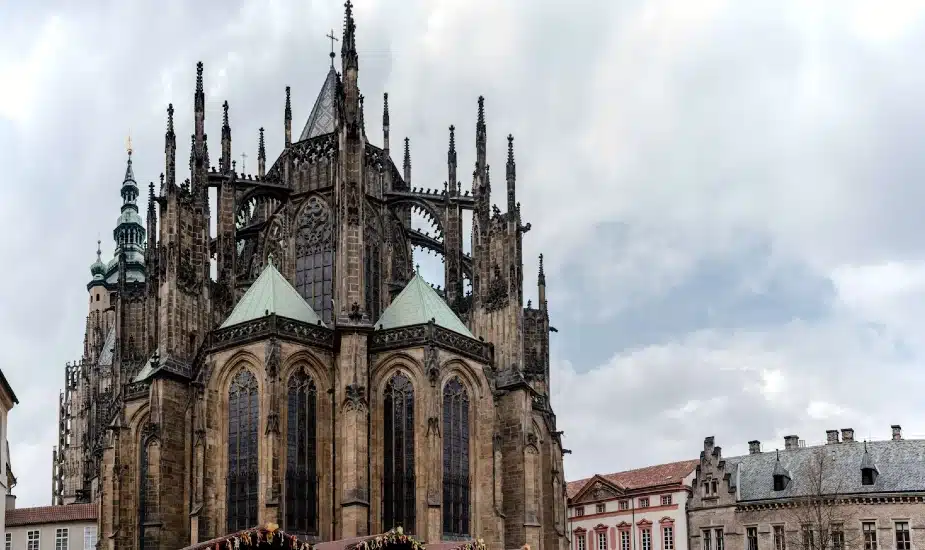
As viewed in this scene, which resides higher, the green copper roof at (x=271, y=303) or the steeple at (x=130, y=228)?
the steeple at (x=130, y=228)

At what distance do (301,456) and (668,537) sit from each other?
119 feet

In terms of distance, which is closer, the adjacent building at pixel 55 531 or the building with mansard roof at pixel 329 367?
the building with mansard roof at pixel 329 367

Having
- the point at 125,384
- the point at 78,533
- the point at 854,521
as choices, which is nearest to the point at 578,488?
the point at 854,521

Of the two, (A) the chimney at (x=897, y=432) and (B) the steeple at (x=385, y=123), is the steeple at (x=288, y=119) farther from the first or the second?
(A) the chimney at (x=897, y=432)

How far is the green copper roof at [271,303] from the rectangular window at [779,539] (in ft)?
111

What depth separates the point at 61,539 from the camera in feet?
207

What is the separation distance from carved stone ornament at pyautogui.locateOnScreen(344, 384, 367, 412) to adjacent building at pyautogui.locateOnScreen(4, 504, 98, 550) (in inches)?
971

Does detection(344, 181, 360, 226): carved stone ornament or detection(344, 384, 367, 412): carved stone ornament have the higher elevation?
detection(344, 181, 360, 226): carved stone ornament

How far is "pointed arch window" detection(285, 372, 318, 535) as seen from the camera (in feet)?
145

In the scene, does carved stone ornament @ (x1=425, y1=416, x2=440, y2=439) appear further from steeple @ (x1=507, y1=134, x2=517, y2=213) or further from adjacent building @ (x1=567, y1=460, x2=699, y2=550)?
adjacent building @ (x1=567, y1=460, x2=699, y2=550)

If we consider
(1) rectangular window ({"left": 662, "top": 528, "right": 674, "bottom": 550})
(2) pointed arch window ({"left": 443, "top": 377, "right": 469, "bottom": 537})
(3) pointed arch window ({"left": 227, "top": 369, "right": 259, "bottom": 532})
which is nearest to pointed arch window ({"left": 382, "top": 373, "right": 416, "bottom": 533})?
(2) pointed arch window ({"left": 443, "top": 377, "right": 469, "bottom": 537})

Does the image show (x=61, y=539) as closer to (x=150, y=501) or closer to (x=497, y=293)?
(x=150, y=501)

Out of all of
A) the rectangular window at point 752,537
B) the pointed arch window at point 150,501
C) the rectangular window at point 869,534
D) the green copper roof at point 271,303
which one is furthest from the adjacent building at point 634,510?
the pointed arch window at point 150,501

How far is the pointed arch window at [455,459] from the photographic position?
46.1 m
